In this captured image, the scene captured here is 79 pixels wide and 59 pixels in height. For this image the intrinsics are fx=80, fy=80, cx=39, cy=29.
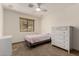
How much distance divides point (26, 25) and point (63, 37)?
167 centimetres

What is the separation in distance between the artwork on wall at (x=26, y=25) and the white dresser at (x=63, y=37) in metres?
1.43

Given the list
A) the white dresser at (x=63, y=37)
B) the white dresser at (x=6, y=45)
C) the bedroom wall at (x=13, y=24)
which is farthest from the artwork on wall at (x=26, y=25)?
the white dresser at (x=63, y=37)

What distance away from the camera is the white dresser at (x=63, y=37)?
9.51 feet

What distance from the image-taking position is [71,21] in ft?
10.8

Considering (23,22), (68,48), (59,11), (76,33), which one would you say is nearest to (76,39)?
(76,33)

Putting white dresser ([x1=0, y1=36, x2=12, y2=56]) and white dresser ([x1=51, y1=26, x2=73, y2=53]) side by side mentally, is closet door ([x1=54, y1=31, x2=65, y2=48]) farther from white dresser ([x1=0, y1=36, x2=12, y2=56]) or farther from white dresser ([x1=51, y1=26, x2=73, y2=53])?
white dresser ([x1=0, y1=36, x2=12, y2=56])

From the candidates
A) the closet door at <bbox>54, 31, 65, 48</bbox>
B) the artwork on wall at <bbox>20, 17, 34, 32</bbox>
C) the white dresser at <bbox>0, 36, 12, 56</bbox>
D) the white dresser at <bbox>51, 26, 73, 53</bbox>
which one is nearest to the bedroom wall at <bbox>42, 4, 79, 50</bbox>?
the white dresser at <bbox>51, 26, 73, 53</bbox>

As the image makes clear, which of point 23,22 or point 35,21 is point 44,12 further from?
point 23,22

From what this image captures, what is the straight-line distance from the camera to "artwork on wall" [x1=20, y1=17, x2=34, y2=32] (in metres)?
2.06

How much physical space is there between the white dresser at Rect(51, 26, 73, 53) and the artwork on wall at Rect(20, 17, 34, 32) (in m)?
1.43

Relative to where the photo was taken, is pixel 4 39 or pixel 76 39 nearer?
pixel 4 39

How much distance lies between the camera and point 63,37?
10.2 ft

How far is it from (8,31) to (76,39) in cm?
254

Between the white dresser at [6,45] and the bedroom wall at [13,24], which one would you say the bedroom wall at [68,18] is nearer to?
the bedroom wall at [13,24]
